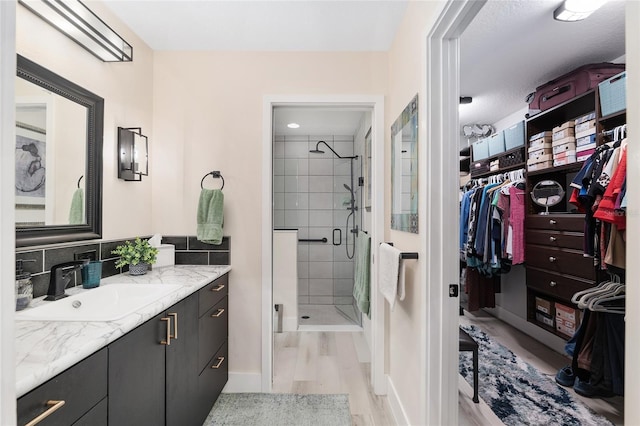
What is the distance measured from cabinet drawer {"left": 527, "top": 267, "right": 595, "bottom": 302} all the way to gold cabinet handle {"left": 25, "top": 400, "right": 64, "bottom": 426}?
3.08 metres

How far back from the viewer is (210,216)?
88.1 inches

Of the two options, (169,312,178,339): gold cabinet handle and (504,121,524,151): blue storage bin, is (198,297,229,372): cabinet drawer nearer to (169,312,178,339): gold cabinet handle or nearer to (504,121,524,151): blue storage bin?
(169,312,178,339): gold cabinet handle

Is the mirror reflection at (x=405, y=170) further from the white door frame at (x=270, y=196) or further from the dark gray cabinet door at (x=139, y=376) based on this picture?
the dark gray cabinet door at (x=139, y=376)

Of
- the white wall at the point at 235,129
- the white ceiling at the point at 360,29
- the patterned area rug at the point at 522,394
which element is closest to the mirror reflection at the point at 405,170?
the white wall at the point at 235,129

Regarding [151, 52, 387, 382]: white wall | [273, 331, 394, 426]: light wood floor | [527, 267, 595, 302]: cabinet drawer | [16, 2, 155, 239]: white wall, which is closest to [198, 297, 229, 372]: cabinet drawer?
[151, 52, 387, 382]: white wall

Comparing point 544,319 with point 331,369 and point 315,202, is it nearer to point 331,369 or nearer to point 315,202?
point 331,369

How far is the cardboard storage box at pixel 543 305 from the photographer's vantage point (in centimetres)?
285

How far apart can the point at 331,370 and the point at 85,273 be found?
188 centimetres

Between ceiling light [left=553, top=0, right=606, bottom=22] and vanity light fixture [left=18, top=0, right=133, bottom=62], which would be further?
ceiling light [left=553, top=0, right=606, bottom=22]

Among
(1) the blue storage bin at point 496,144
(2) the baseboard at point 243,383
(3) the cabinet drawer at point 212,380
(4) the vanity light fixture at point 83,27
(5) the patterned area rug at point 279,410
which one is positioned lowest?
(5) the patterned area rug at point 279,410

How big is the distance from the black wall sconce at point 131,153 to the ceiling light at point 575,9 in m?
2.67

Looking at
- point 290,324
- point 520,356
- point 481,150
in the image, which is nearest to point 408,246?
point 520,356

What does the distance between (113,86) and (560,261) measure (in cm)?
352

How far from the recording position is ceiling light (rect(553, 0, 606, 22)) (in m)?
1.84
